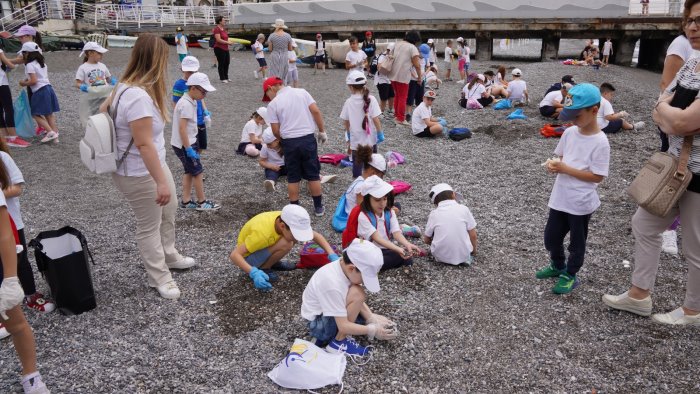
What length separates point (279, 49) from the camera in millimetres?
12039

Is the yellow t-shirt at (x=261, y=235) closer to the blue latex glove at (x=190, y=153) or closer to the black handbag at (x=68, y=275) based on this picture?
the black handbag at (x=68, y=275)

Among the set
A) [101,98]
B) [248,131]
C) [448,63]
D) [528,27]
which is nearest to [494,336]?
[101,98]

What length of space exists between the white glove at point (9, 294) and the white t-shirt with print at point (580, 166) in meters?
3.69

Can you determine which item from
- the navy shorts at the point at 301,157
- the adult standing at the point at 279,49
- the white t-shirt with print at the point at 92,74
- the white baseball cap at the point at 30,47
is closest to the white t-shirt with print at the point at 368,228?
the navy shorts at the point at 301,157

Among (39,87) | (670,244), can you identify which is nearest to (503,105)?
(670,244)

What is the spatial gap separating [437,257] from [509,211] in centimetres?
184

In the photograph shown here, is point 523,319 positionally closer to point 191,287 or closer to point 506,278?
point 506,278

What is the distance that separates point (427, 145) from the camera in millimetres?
9430

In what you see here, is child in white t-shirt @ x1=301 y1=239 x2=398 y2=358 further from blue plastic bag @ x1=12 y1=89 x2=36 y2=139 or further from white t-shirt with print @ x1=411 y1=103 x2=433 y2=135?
blue plastic bag @ x1=12 y1=89 x2=36 y2=139

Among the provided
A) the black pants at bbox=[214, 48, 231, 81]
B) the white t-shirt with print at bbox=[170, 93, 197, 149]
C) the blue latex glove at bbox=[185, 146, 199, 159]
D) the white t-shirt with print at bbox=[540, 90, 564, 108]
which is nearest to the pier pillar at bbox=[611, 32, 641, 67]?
the white t-shirt with print at bbox=[540, 90, 564, 108]

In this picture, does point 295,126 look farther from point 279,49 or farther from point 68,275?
point 279,49

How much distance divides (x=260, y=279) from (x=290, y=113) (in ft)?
6.84

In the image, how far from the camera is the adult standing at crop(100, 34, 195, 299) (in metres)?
3.56

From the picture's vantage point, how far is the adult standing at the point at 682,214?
3.09 metres
